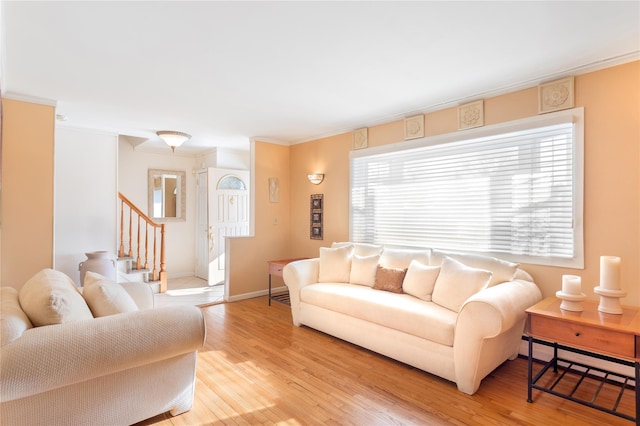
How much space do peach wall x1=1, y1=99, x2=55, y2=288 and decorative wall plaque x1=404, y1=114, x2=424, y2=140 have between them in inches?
151

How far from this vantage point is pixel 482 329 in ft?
7.43

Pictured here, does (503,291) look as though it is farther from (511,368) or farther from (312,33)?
(312,33)

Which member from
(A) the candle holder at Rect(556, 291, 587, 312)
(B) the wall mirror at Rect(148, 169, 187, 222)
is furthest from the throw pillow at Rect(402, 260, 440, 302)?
(B) the wall mirror at Rect(148, 169, 187, 222)

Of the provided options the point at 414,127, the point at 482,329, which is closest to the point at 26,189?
the point at 414,127

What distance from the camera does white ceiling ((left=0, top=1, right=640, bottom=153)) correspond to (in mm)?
1948

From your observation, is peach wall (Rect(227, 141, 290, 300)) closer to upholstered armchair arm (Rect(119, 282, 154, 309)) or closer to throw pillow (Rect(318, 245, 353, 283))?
throw pillow (Rect(318, 245, 353, 283))

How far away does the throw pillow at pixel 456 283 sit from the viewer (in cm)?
272

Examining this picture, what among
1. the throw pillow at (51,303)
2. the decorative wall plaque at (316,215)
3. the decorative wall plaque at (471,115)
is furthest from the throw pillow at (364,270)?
the throw pillow at (51,303)

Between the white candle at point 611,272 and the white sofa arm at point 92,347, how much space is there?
2666 millimetres

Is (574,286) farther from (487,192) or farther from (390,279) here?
(390,279)

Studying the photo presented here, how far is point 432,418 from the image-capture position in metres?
2.09

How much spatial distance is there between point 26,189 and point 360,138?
3.73 meters

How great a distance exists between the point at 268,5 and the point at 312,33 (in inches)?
15.1

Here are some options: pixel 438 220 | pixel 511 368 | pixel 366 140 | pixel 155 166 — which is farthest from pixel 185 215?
pixel 511 368
